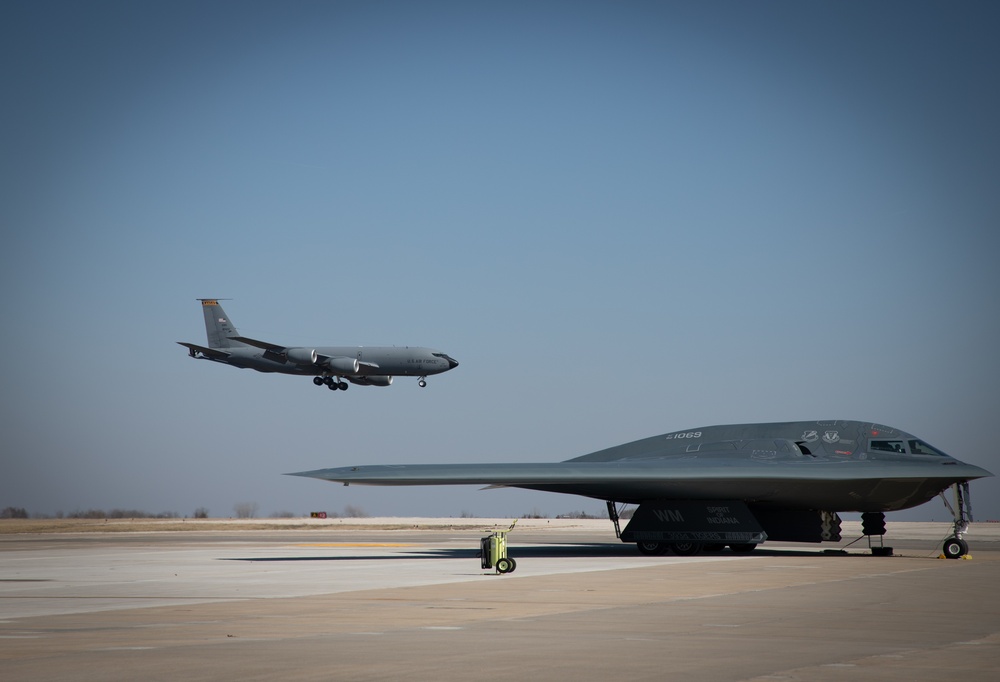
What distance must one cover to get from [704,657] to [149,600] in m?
9.47

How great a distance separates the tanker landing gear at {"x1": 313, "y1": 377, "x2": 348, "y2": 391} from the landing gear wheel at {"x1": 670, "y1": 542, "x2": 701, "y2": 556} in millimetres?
47626

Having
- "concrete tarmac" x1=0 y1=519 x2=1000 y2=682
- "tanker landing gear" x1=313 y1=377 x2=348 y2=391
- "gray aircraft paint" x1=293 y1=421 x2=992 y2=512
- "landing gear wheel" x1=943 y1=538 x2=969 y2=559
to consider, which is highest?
"tanker landing gear" x1=313 y1=377 x2=348 y2=391

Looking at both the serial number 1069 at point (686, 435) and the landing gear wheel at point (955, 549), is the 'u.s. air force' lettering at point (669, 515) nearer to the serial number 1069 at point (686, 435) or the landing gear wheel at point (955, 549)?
the serial number 1069 at point (686, 435)

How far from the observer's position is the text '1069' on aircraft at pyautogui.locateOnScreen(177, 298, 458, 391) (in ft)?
Result: 242

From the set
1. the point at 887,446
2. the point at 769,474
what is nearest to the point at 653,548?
the point at 769,474

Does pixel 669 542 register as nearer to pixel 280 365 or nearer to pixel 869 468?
pixel 869 468

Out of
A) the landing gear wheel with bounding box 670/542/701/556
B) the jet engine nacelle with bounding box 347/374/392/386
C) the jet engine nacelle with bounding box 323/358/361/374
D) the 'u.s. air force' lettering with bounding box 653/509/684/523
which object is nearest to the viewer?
the 'u.s. air force' lettering with bounding box 653/509/684/523

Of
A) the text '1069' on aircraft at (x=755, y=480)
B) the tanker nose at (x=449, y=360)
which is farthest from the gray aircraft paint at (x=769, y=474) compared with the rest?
the tanker nose at (x=449, y=360)

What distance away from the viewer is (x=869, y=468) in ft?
91.1

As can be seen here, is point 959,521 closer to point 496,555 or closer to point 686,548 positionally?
point 686,548

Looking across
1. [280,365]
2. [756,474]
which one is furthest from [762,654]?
[280,365]

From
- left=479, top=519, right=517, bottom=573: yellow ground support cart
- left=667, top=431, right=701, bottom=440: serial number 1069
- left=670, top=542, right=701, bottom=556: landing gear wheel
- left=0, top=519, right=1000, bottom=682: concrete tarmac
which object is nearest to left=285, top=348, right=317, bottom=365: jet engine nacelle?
left=667, top=431, right=701, bottom=440: serial number 1069

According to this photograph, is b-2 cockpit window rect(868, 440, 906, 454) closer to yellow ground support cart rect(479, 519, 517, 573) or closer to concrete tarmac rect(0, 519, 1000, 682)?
concrete tarmac rect(0, 519, 1000, 682)

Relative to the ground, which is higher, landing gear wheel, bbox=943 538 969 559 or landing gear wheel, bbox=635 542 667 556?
landing gear wheel, bbox=635 542 667 556
